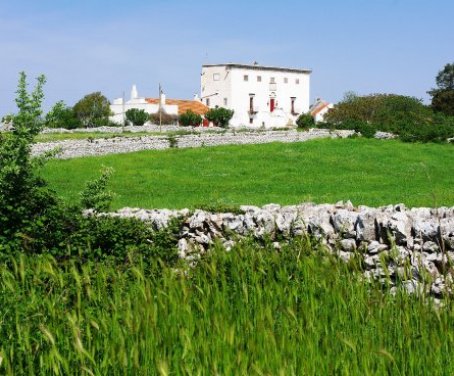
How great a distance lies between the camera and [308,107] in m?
132

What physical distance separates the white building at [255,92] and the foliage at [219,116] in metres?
9.44

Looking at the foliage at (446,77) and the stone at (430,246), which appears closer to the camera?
the stone at (430,246)

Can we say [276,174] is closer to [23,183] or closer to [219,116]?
[23,183]

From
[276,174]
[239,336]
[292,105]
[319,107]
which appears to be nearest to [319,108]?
[319,107]

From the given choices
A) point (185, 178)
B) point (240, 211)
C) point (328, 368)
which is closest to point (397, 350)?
point (328, 368)

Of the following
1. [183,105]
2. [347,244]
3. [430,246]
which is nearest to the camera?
[430,246]

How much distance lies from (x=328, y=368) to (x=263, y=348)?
59cm

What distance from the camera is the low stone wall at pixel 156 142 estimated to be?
38.5m

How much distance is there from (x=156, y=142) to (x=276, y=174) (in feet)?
43.5

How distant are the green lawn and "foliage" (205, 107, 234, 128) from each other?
61.5 meters

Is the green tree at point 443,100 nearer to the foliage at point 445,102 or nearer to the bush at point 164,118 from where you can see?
the foliage at point 445,102

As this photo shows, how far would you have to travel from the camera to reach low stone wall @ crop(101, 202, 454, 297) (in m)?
11.1

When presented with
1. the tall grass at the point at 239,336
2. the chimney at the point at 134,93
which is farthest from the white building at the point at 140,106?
the tall grass at the point at 239,336

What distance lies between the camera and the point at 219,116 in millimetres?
102250
